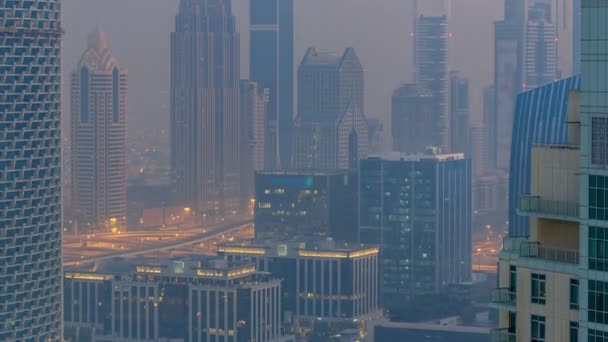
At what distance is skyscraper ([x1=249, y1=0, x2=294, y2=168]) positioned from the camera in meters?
92.2

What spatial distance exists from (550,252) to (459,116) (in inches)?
3486

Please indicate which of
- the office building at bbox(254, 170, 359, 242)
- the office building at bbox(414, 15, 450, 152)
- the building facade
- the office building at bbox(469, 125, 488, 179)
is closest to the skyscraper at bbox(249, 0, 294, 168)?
the building facade

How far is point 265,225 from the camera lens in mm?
63844

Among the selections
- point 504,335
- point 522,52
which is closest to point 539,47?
point 522,52

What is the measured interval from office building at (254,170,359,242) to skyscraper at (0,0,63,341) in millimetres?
25728

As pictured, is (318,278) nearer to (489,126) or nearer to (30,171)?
(30,171)

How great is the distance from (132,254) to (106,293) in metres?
15.0

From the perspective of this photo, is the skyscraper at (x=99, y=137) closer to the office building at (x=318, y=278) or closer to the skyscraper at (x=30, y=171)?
the office building at (x=318, y=278)

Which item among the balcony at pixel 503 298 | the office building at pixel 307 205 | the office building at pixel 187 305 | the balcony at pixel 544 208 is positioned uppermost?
the balcony at pixel 544 208

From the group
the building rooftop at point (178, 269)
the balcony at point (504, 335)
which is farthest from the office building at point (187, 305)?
the balcony at point (504, 335)

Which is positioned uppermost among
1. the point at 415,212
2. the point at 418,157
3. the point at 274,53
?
the point at 274,53

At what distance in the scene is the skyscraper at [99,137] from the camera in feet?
249

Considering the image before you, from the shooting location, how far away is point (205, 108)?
298ft

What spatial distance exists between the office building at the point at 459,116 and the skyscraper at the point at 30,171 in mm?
56567
